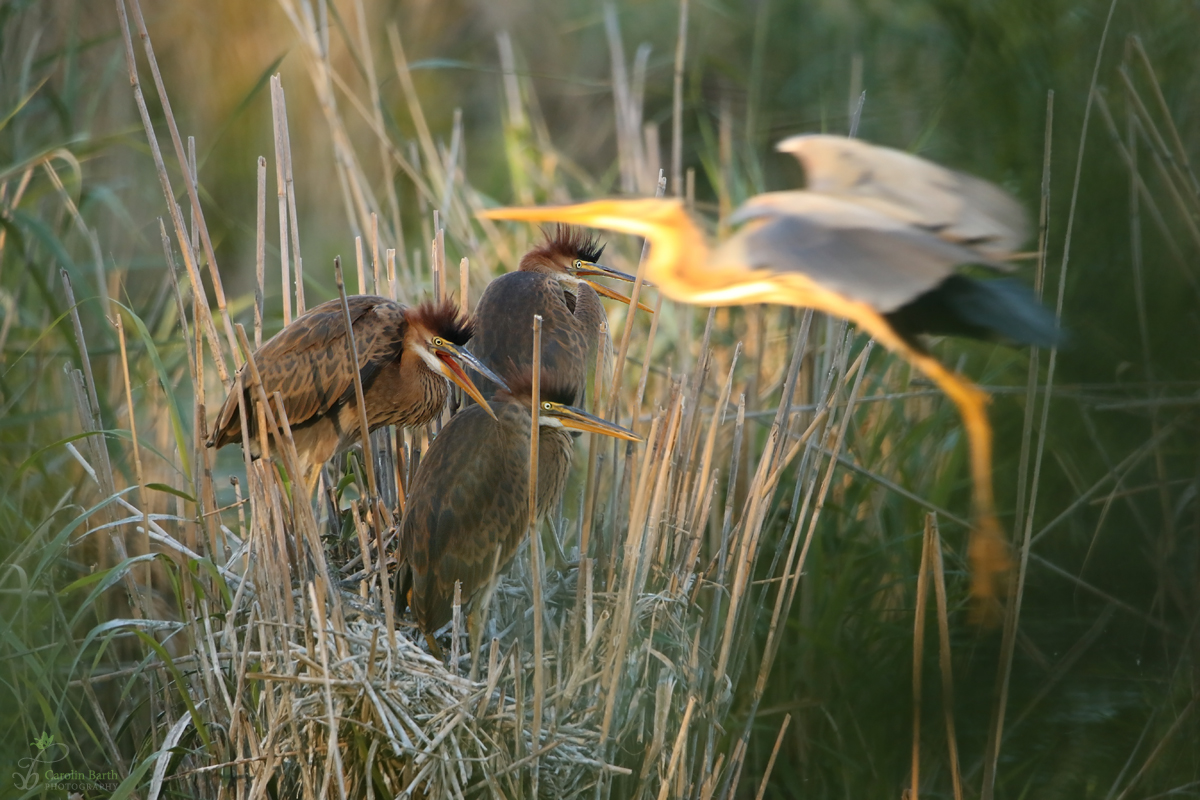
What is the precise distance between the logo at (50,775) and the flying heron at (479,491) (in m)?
0.63

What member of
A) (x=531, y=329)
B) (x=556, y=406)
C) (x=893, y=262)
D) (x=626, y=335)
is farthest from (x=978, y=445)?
(x=531, y=329)

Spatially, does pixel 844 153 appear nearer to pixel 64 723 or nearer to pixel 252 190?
pixel 64 723

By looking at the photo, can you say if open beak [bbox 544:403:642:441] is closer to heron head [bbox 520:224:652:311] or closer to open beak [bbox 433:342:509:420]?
open beak [bbox 433:342:509:420]

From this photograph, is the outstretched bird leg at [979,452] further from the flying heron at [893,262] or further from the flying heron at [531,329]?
the flying heron at [531,329]

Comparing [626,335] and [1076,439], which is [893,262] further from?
[626,335]

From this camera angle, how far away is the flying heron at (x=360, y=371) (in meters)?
2.42

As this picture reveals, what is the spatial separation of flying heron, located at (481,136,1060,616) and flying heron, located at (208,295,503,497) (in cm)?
96

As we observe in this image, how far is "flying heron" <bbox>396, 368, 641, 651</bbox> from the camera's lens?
2.22 meters

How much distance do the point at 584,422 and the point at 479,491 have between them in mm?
295

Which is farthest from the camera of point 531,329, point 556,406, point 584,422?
point 531,329

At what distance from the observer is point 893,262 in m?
1.33

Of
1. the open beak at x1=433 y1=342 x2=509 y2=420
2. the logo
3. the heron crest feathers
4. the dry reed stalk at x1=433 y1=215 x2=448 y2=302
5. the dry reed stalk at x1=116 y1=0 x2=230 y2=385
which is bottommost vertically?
the logo

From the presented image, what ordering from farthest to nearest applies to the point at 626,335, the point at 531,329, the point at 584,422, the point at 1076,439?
1. the point at 531,329
2. the point at 584,422
3. the point at 626,335
4. the point at 1076,439

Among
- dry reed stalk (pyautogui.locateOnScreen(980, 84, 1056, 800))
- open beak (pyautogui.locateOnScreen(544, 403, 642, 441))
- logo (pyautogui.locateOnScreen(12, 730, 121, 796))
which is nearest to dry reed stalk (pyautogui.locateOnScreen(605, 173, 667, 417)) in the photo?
open beak (pyautogui.locateOnScreen(544, 403, 642, 441))
